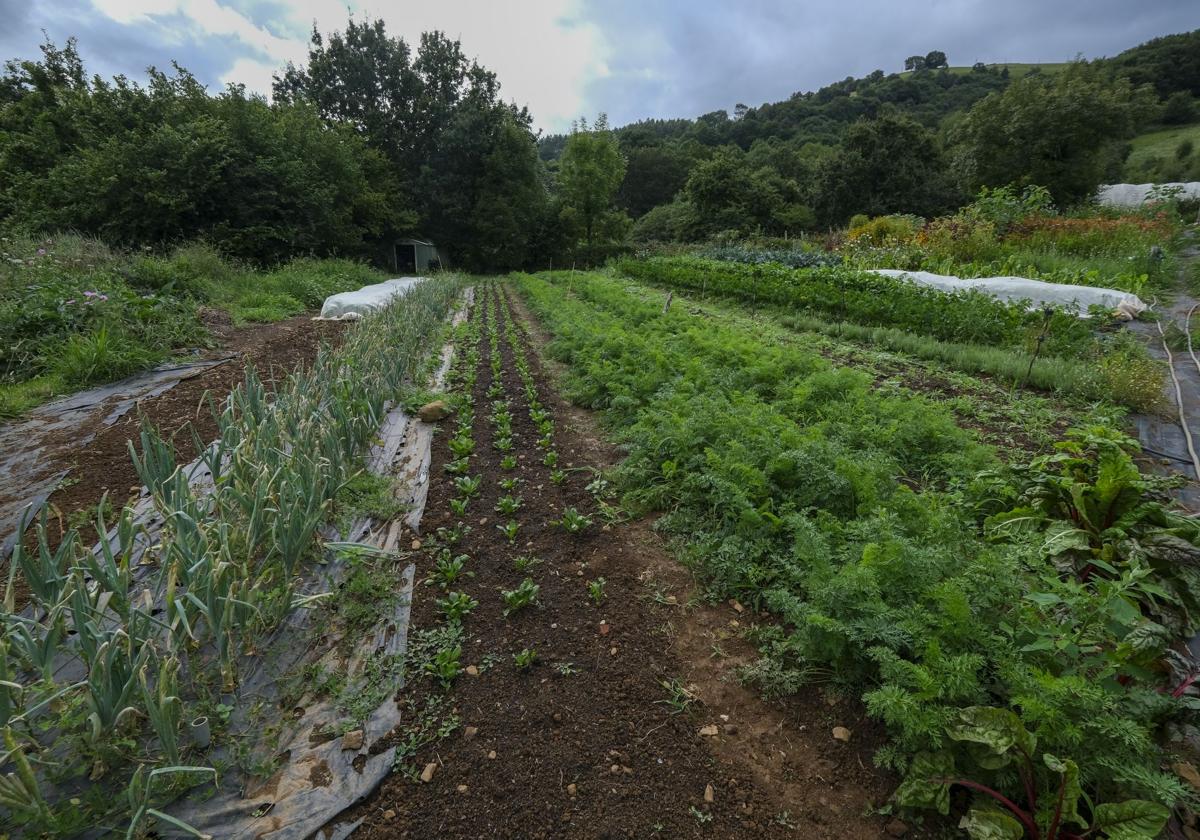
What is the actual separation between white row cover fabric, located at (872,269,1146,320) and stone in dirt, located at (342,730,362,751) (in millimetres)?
9020

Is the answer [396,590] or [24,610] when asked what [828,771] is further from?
[24,610]

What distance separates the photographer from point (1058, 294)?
8078 mm

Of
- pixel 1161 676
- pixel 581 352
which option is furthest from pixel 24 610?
pixel 581 352

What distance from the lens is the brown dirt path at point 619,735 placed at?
71.0 inches

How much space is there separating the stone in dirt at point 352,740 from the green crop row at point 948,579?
5.68 feet

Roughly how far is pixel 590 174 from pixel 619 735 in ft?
104

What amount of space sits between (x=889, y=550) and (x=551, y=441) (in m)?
3.16

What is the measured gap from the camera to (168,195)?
1398 cm

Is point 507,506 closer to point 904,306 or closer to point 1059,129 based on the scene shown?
point 904,306

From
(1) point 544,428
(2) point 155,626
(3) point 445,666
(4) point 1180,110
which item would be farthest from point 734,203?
(4) point 1180,110

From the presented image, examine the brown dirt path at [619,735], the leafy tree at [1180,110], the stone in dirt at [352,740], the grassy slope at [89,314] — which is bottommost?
the brown dirt path at [619,735]

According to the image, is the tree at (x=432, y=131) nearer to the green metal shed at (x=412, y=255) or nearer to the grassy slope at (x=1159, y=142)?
the green metal shed at (x=412, y=255)

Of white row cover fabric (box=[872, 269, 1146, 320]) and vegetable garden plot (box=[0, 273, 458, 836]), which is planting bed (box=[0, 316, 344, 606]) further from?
white row cover fabric (box=[872, 269, 1146, 320])

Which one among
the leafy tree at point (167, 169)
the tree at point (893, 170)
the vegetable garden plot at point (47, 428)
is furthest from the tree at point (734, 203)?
the vegetable garden plot at point (47, 428)
